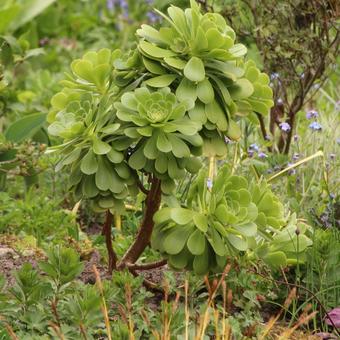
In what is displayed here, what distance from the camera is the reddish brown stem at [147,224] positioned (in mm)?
3211

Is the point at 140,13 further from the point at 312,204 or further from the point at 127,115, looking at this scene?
the point at 127,115

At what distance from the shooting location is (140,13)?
8156 mm

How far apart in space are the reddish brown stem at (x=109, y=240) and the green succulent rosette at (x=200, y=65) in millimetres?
494

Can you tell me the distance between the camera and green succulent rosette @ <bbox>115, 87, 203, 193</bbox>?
9.51 feet

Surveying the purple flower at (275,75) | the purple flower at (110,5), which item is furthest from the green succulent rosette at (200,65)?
the purple flower at (110,5)

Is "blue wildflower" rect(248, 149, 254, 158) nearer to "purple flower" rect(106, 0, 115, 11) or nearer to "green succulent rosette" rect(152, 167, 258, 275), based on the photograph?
"green succulent rosette" rect(152, 167, 258, 275)

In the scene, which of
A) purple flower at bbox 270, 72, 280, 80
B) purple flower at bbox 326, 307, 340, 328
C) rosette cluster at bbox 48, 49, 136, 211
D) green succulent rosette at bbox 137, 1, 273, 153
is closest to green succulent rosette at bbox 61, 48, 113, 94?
rosette cluster at bbox 48, 49, 136, 211

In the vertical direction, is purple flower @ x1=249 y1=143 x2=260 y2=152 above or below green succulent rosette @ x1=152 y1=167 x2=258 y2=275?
below

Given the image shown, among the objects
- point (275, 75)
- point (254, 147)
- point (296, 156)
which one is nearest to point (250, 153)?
point (254, 147)

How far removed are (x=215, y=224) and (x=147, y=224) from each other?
0.40 m

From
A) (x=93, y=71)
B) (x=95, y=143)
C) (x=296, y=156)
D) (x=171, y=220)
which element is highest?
Result: (x=93, y=71)

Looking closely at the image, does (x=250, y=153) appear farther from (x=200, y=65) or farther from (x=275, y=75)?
(x=200, y=65)

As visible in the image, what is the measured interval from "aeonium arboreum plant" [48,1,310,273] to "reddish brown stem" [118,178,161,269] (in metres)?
0.03

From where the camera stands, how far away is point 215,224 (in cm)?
294
